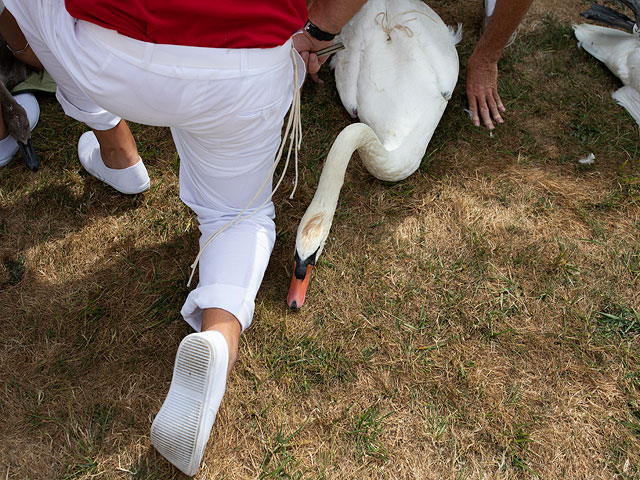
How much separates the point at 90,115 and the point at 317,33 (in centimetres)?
131

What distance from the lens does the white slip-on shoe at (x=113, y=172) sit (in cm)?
315

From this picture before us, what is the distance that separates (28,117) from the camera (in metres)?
3.48

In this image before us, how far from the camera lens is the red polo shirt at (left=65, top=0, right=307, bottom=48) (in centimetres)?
154

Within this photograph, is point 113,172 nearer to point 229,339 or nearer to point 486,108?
point 229,339

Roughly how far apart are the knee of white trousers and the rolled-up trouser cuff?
1.11 metres

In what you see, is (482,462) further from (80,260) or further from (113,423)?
(80,260)

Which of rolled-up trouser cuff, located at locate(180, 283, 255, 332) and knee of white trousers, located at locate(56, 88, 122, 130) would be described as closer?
rolled-up trouser cuff, located at locate(180, 283, 255, 332)

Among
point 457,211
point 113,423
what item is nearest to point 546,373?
point 457,211

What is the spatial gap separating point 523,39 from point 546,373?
2.89 m

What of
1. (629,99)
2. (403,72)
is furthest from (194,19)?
(629,99)

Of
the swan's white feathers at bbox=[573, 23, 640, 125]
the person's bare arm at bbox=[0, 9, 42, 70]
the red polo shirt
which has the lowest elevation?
the swan's white feathers at bbox=[573, 23, 640, 125]

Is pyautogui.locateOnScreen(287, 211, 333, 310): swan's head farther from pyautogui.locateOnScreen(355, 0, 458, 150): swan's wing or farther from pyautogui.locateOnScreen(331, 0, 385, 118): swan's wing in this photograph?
pyautogui.locateOnScreen(331, 0, 385, 118): swan's wing

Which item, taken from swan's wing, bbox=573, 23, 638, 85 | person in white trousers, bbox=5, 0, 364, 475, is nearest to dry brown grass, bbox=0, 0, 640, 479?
person in white trousers, bbox=5, 0, 364, 475

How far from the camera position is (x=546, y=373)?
2.85m
